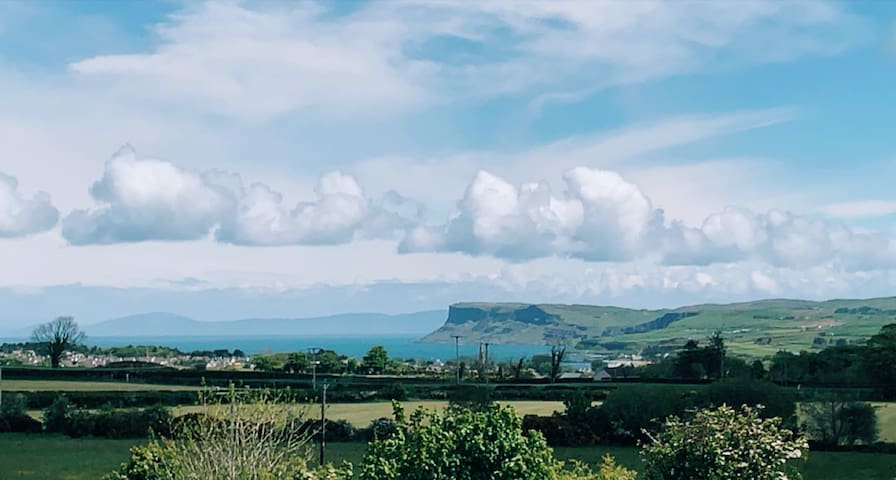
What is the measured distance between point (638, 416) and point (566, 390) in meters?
14.1

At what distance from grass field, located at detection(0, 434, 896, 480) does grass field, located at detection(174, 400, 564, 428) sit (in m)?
5.83

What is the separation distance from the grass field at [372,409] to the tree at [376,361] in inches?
704

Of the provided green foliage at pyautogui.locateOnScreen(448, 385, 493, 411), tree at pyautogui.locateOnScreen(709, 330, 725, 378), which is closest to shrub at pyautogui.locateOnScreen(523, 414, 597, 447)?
green foliage at pyautogui.locateOnScreen(448, 385, 493, 411)

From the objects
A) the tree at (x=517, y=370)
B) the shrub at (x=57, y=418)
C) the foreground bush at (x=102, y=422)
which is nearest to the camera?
the foreground bush at (x=102, y=422)

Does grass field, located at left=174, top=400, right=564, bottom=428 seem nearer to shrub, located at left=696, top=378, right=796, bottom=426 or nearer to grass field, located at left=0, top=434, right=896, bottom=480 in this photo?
grass field, located at left=0, top=434, right=896, bottom=480

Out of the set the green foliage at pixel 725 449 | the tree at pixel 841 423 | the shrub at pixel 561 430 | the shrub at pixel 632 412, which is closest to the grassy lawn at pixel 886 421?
the tree at pixel 841 423

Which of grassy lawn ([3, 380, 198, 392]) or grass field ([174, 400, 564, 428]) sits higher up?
grassy lawn ([3, 380, 198, 392])

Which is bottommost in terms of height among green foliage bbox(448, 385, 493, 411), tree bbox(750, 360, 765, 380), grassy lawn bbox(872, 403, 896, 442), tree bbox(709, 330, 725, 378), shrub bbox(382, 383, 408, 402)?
grassy lawn bbox(872, 403, 896, 442)

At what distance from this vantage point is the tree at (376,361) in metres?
83.2

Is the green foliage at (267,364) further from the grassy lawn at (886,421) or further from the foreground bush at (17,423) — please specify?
the grassy lawn at (886,421)

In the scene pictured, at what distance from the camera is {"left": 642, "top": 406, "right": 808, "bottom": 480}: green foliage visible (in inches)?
774

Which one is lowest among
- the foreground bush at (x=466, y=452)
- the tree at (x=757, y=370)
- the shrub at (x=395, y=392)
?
the shrub at (x=395, y=392)

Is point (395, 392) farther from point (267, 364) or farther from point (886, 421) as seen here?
point (886, 421)

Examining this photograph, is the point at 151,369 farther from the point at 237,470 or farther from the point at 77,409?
the point at 237,470
